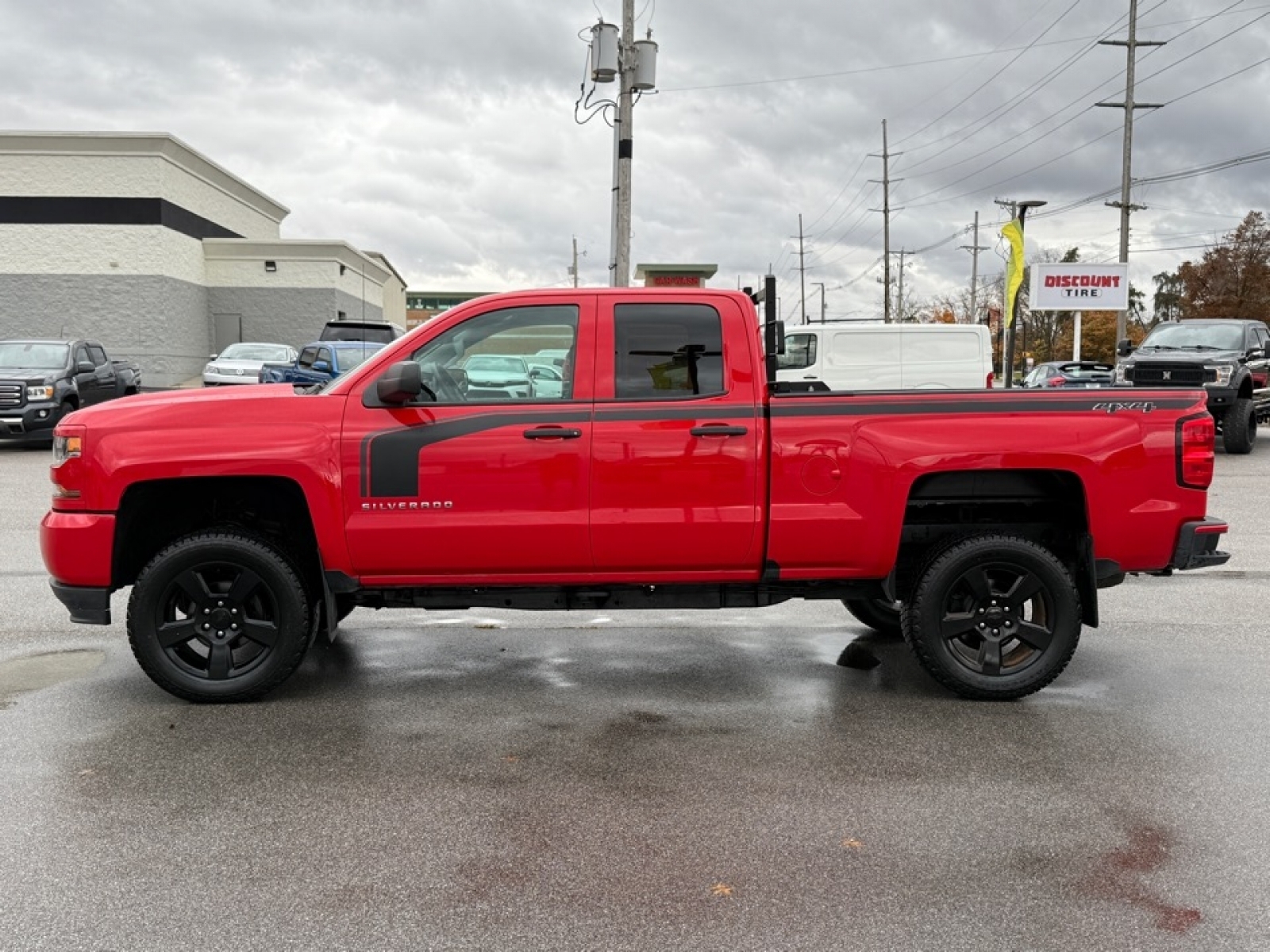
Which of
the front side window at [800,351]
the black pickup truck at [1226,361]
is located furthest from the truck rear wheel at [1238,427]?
the front side window at [800,351]

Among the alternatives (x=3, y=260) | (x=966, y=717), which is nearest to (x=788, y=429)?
(x=966, y=717)

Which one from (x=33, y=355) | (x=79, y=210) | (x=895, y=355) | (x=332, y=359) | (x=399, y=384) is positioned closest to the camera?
(x=399, y=384)

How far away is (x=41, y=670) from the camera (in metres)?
5.89

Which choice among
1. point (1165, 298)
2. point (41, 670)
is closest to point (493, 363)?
point (41, 670)

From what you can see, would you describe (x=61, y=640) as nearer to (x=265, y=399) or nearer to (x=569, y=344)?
(x=265, y=399)

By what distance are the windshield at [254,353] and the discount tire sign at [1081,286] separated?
23.8 meters

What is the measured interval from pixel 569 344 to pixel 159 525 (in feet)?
7.56

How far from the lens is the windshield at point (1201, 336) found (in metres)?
18.8

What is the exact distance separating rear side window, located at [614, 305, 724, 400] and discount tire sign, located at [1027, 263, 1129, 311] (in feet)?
111

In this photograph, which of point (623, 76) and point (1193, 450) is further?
point (623, 76)

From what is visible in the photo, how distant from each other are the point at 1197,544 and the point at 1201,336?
51.6 ft

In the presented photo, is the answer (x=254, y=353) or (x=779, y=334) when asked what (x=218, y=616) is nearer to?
(x=779, y=334)

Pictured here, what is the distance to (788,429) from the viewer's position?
5250 mm

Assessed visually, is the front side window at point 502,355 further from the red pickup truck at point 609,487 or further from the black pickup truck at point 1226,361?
the black pickup truck at point 1226,361
